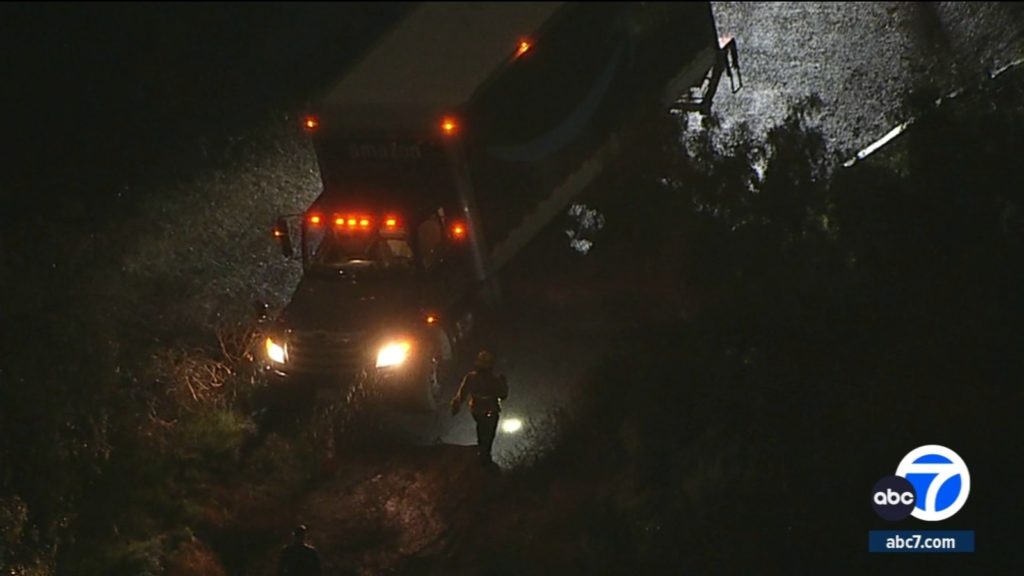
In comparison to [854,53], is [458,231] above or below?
below

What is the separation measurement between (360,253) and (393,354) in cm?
132

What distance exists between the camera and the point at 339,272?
35.0 feet

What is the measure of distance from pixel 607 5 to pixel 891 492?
26.4ft

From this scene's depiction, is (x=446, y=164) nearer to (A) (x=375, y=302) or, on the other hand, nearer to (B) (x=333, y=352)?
(A) (x=375, y=302)

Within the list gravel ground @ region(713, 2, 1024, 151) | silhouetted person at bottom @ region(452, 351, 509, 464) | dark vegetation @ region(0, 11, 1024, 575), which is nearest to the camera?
dark vegetation @ region(0, 11, 1024, 575)

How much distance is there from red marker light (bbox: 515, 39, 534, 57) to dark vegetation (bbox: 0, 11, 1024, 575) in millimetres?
1826

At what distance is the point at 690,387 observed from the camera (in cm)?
958

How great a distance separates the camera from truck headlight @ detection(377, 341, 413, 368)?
1010cm

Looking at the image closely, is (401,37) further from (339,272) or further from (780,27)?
(780,27)

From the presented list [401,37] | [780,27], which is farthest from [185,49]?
[780,27]

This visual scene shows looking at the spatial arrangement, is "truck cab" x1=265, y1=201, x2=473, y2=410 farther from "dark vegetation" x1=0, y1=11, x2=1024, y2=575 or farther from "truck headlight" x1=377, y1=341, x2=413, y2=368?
"dark vegetation" x1=0, y1=11, x2=1024, y2=575

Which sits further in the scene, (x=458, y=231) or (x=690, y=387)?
(x=458, y=231)
